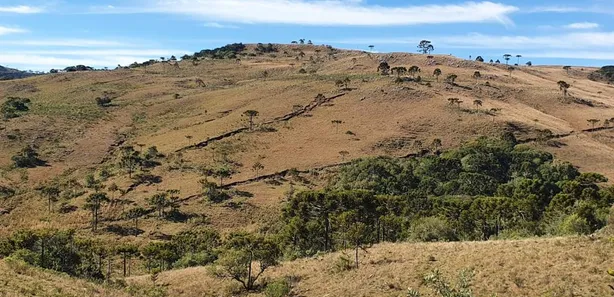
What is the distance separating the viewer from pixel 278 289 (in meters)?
34.1

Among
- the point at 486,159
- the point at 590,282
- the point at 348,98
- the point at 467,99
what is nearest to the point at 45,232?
the point at 590,282

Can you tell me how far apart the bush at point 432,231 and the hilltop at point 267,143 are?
24.3ft

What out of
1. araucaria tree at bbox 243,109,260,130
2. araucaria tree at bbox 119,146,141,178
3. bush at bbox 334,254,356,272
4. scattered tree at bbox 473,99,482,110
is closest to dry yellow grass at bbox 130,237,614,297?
bush at bbox 334,254,356,272

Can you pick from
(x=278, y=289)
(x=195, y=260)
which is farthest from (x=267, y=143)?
(x=278, y=289)

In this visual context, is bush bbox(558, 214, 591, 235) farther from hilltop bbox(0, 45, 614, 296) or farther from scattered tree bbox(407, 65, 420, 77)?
scattered tree bbox(407, 65, 420, 77)

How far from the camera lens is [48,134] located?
356 feet

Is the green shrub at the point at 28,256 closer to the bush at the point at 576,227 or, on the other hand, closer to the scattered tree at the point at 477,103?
the bush at the point at 576,227

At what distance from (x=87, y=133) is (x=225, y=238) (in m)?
63.6

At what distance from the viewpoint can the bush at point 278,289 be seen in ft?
112

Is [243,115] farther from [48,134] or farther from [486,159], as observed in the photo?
[486,159]

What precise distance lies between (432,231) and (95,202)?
Answer: 47.2 meters

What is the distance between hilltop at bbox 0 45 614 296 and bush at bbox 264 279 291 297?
116 centimetres

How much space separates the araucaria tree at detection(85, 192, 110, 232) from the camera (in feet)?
224

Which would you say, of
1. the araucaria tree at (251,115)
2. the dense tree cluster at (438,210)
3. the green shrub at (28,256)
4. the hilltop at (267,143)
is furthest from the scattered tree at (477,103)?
the green shrub at (28,256)
